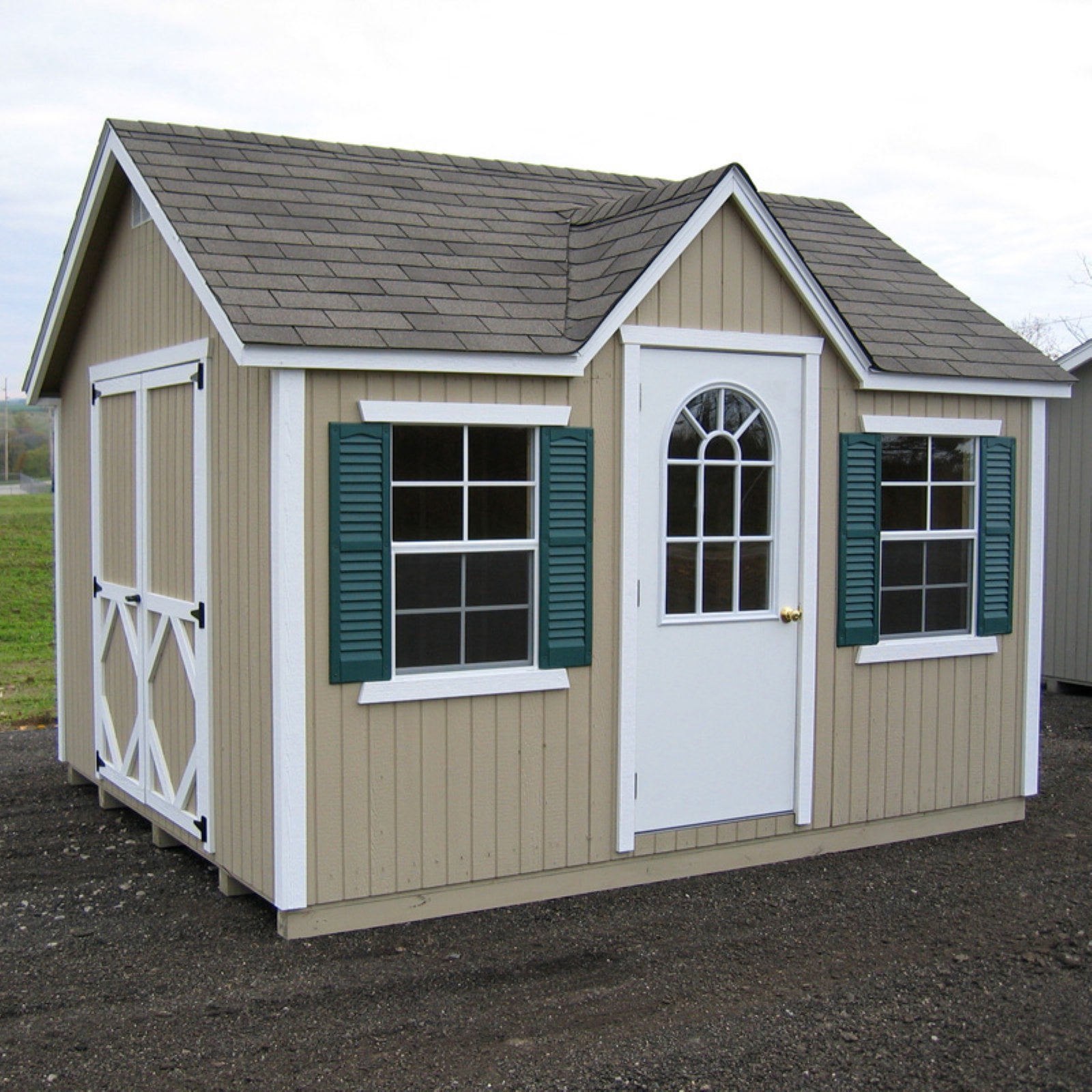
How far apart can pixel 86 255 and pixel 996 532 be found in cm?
527

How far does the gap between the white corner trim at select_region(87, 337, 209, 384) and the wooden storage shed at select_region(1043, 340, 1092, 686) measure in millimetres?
8067

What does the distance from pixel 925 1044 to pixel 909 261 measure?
5.15 metres

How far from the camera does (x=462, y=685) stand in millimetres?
5785

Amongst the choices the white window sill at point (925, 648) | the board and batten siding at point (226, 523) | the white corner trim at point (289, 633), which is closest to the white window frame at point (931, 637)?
the white window sill at point (925, 648)

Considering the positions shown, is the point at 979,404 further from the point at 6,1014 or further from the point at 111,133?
the point at 6,1014

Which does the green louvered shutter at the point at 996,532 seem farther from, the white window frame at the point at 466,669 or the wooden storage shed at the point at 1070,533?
the wooden storage shed at the point at 1070,533

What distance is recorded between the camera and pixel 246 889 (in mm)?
6148

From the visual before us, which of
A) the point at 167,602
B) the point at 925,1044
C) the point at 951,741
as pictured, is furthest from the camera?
the point at 951,741

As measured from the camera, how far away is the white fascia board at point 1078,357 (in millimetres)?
11328

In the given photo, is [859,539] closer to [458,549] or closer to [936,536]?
[936,536]

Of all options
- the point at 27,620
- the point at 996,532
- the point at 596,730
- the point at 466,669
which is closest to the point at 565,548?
the point at 466,669

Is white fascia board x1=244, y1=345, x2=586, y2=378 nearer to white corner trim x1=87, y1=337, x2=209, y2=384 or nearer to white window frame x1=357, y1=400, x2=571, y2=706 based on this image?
white window frame x1=357, y1=400, x2=571, y2=706

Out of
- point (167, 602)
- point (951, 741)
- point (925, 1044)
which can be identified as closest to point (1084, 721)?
point (951, 741)

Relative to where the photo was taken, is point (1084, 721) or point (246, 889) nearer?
point (246, 889)
